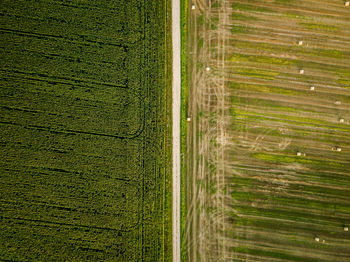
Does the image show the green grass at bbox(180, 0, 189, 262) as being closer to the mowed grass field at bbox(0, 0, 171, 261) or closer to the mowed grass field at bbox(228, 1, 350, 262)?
the mowed grass field at bbox(0, 0, 171, 261)

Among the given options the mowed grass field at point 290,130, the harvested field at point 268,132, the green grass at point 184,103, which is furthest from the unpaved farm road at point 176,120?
the mowed grass field at point 290,130

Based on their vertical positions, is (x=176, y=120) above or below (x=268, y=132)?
above

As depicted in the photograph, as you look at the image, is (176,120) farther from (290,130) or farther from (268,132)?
(290,130)

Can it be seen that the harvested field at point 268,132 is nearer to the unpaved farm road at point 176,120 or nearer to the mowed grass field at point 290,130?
the mowed grass field at point 290,130

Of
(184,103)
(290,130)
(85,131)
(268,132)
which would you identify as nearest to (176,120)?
(184,103)

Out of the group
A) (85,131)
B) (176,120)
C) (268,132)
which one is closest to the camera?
(85,131)

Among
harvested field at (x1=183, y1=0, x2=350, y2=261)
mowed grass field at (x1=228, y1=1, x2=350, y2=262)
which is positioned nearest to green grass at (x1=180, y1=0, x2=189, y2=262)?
harvested field at (x1=183, y1=0, x2=350, y2=261)
